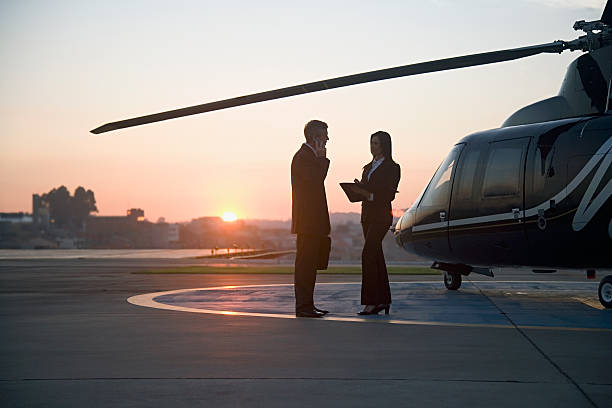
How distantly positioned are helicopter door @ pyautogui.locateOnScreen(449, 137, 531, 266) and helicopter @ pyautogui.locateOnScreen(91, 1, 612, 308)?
0.05 feet

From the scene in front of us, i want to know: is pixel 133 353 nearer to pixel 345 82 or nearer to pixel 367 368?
pixel 367 368

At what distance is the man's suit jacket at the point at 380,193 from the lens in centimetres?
1130

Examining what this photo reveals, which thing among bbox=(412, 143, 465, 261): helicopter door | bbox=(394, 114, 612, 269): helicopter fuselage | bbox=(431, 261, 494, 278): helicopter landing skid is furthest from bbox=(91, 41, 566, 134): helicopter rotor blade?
bbox=(431, 261, 494, 278): helicopter landing skid

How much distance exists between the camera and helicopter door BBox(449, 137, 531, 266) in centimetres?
1235

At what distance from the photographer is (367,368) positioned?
6.57 meters

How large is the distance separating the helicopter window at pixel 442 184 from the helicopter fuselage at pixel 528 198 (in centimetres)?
2

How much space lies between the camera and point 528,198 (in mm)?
12125

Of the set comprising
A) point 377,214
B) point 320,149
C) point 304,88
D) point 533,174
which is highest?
point 304,88

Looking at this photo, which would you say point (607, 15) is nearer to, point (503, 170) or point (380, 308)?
point (503, 170)

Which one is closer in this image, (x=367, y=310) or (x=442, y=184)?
(x=367, y=310)

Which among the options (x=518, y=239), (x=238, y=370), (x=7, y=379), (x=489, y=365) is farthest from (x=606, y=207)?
(x=7, y=379)

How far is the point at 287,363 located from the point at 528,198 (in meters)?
6.40

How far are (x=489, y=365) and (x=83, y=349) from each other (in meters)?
3.55

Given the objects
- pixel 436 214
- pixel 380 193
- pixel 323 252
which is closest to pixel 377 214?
pixel 380 193
